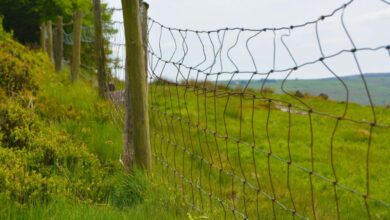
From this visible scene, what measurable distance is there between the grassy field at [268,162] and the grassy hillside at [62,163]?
42 centimetres

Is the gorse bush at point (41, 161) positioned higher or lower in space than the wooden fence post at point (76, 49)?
lower

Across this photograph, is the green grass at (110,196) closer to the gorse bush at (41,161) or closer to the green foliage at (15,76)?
the gorse bush at (41,161)

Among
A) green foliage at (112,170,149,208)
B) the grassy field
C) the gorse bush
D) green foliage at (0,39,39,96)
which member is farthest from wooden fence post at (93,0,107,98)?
green foliage at (112,170,149,208)

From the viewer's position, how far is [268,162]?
12.0 feet

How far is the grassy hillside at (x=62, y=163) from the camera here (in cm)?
441

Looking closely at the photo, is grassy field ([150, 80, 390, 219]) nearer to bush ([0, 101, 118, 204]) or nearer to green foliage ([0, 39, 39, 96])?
bush ([0, 101, 118, 204])

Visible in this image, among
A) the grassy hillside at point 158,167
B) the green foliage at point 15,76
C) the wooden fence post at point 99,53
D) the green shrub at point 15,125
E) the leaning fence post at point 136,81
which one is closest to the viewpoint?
the grassy hillside at point 158,167

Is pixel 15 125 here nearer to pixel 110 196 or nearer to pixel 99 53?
pixel 110 196

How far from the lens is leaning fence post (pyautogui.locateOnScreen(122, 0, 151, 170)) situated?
210 inches

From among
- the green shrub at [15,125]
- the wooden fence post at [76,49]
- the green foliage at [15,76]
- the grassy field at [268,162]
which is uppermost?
the wooden fence post at [76,49]

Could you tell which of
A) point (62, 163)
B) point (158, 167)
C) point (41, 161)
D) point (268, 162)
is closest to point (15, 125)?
point (41, 161)

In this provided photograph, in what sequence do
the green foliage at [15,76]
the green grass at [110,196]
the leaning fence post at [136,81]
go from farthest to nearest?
the green foliage at [15,76] → the leaning fence post at [136,81] → the green grass at [110,196]

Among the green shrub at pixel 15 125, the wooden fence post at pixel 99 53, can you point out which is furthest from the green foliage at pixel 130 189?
the wooden fence post at pixel 99 53

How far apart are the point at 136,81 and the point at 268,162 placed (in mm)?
2031
